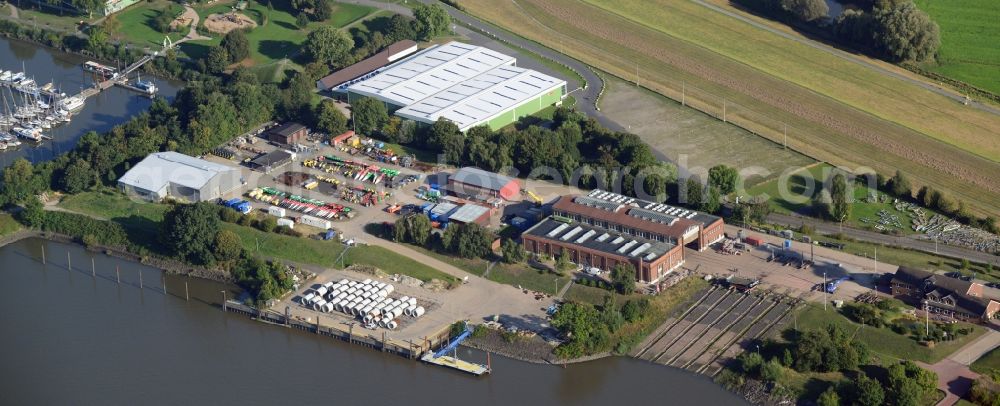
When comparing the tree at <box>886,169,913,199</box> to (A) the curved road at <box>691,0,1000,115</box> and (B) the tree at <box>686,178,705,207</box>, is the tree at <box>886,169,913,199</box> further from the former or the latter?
(A) the curved road at <box>691,0,1000,115</box>

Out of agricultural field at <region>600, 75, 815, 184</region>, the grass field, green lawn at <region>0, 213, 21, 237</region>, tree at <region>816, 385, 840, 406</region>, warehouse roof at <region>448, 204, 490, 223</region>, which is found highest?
the grass field

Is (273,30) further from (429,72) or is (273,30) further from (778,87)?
(778,87)

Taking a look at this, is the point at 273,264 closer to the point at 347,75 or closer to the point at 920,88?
the point at 347,75

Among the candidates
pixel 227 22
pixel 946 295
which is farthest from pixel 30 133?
pixel 946 295

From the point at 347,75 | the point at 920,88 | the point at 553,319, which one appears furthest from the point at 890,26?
the point at 553,319

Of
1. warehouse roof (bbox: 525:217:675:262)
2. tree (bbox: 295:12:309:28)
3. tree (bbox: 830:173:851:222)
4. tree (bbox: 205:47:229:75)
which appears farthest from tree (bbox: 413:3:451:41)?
tree (bbox: 830:173:851:222)
